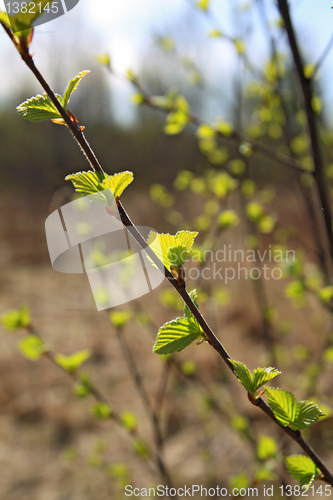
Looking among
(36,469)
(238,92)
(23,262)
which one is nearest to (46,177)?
(23,262)

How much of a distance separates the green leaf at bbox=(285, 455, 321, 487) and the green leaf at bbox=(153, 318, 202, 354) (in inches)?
8.2

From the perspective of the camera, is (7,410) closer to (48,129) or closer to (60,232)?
(60,232)

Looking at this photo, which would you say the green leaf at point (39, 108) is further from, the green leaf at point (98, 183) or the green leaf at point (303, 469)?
the green leaf at point (303, 469)

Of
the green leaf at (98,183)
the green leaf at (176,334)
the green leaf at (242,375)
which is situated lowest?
the green leaf at (242,375)

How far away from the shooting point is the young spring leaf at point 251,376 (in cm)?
42

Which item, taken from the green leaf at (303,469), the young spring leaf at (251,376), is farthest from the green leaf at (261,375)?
the green leaf at (303,469)

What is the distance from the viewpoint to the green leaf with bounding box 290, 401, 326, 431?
450mm

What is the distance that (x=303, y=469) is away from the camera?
484 mm

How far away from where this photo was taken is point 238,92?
5.36 feet

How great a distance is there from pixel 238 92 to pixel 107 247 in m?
0.91

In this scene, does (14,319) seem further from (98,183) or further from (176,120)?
(98,183)

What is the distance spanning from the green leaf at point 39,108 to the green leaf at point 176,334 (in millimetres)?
236

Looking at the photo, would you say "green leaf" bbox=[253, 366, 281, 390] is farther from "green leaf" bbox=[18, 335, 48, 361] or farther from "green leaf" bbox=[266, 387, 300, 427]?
"green leaf" bbox=[18, 335, 48, 361]

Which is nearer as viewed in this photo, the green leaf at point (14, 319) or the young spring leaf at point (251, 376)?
the young spring leaf at point (251, 376)
